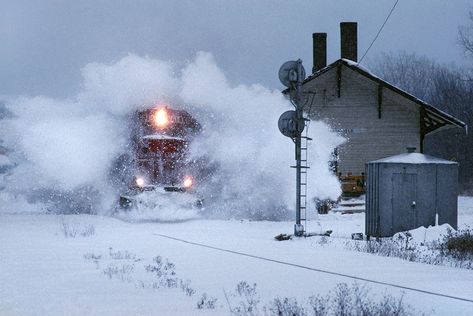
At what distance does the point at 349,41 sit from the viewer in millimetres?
32406

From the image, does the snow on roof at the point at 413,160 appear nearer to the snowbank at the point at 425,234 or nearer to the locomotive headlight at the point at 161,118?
the snowbank at the point at 425,234

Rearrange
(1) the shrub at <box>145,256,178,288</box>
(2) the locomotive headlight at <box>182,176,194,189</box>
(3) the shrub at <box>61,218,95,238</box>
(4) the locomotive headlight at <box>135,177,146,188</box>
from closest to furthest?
(1) the shrub at <box>145,256,178,288</box> → (3) the shrub at <box>61,218,95,238</box> → (4) the locomotive headlight at <box>135,177,146,188</box> → (2) the locomotive headlight at <box>182,176,194,189</box>

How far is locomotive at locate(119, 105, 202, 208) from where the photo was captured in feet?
59.4

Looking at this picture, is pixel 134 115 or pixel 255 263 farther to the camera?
pixel 134 115

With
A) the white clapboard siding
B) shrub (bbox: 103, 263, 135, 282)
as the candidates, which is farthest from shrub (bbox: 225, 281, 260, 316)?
the white clapboard siding

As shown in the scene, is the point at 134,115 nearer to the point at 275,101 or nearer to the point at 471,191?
the point at 275,101

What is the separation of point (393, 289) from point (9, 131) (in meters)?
20.9

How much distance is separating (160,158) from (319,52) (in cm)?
1736

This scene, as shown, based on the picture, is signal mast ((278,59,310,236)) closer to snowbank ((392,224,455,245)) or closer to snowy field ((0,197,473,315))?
snowy field ((0,197,473,315))

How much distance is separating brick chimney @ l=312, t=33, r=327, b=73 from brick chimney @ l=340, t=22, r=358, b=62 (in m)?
1.13

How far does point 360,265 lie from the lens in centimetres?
973

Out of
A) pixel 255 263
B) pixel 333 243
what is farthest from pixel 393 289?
pixel 333 243

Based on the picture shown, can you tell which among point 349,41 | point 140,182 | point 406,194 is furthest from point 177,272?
point 349,41

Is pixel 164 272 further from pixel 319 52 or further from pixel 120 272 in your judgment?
pixel 319 52
